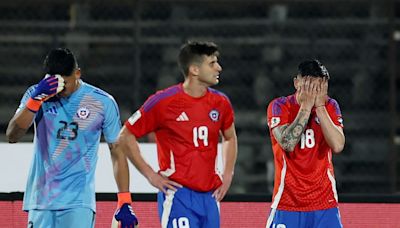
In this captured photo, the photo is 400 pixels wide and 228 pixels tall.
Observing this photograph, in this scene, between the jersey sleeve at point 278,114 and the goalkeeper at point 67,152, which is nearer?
the goalkeeper at point 67,152

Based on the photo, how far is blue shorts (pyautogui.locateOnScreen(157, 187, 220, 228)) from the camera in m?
6.83

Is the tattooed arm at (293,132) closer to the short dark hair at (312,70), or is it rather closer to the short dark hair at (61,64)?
the short dark hair at (312,70)

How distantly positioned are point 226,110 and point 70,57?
95 centimetres

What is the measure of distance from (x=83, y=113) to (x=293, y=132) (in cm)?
123

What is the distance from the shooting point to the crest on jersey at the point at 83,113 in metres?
7.20

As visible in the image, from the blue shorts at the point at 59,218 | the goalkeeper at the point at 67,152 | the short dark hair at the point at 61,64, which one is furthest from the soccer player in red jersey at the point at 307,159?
the short dark hair at the point at 61,64

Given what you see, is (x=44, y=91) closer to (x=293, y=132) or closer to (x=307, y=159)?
(x=293, y=132)

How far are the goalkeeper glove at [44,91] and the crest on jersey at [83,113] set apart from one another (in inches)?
10.5

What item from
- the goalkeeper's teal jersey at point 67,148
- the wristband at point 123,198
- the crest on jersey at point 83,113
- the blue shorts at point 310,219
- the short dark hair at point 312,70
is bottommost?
the blue shorts at point 310,219

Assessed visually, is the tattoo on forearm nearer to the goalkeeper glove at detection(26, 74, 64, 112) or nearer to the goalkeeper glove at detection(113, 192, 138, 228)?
the goalkeeper glove at detection(113, 192, 138, 228)

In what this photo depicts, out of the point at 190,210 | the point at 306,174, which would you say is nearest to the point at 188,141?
the point at 190,210

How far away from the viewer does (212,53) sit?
6953 millimetres

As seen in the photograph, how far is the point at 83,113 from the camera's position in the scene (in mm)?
7207

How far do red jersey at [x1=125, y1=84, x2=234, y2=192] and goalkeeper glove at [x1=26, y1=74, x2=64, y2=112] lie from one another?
0.46 meters
